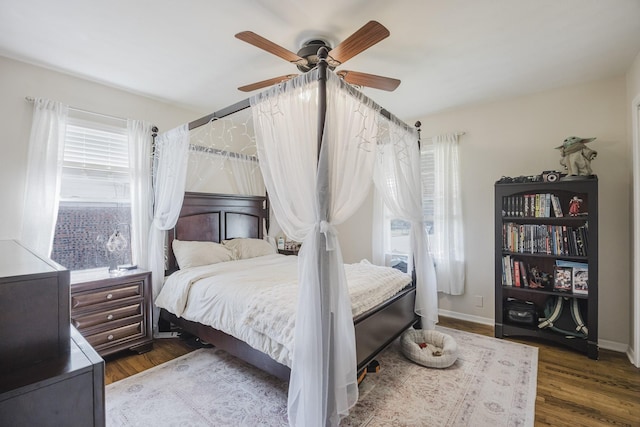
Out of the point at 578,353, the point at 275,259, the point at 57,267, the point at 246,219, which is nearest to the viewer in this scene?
the point at 57,267

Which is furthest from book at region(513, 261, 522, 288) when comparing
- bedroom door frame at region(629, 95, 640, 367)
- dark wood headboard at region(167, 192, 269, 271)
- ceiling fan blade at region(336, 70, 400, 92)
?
dark wood headboard at region(167, 192, 269, 271)

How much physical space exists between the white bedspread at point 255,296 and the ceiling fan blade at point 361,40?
1.71 meters

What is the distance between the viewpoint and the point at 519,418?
6.08ft

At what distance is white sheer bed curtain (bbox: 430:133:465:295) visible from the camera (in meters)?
3.56

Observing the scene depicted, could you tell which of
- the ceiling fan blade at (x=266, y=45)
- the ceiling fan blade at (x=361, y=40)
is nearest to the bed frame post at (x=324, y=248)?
the ceiling fan blade at (x=361, y=40)

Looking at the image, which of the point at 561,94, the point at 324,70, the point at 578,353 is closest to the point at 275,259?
the point at 324,70

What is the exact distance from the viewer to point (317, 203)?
1722 millimetres

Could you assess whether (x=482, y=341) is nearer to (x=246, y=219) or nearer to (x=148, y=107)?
(x=246, y=219)

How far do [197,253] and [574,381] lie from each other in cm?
360

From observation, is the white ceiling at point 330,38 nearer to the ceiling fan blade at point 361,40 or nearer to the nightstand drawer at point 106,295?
the ceiling fan blade at point 361,40

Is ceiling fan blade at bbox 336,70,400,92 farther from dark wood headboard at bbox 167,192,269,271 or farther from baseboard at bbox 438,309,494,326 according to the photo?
baseboard at bbox 438,309,494,326

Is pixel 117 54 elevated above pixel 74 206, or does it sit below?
above

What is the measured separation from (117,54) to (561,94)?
170 inches

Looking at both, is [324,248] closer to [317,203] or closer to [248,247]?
[317,203]
